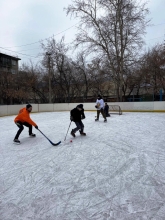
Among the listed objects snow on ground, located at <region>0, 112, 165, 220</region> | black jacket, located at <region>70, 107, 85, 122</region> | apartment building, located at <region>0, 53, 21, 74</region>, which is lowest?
snow on ground, located at <region>0, 112, 165, 220</region>

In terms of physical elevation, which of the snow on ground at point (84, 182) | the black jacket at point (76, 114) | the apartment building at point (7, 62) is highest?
the apartment building at point (7, 62)

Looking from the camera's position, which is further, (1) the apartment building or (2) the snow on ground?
(1) the apartment building

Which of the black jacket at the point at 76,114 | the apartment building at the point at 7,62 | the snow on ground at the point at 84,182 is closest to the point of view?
the snow on ground at the point at 84,182

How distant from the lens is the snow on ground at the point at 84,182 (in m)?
2.24

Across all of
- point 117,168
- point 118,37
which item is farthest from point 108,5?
point 117,168

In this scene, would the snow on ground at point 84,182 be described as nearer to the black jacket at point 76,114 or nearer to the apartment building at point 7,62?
the black jacket at point 76,114

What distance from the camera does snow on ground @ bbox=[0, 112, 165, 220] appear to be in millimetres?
2244

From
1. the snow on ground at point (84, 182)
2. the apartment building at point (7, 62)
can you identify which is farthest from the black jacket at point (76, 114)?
the apartment building at point (7, 62)

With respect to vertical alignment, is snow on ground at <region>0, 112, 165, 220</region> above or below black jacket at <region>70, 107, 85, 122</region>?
below

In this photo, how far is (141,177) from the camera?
10.0 ft

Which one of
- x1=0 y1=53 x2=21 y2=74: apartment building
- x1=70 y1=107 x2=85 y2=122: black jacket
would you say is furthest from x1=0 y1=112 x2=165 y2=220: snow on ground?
x1=0 y1=53 x2=21 y2=74: apartment building

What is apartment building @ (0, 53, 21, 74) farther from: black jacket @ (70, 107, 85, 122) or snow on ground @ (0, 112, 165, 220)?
snow on ground @ (0, 112, 165, 220)

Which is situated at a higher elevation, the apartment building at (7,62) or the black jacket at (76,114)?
the apartment building at (7,62)

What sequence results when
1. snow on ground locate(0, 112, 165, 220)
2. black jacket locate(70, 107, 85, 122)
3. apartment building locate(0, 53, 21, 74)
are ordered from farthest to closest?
apartment building locate(0, 53, 21, 74), black jacket locate(70, 107, 85, 122), snow on ground locate(0, 112, 165, 220)
